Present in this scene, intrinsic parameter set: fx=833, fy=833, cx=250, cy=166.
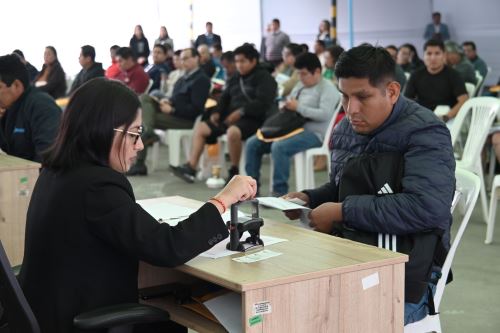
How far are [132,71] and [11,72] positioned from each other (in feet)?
15.6

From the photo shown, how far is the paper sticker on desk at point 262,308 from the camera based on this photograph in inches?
75.1

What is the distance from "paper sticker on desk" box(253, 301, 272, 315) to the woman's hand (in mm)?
368

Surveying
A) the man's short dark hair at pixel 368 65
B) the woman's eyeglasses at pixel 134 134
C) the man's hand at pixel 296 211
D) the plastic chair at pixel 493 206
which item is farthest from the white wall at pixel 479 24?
the woman's eyeglasses at pixel 134 134

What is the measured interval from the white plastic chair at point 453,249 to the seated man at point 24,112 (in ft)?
Result: 7.32

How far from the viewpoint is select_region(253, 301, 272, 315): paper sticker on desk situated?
191cm

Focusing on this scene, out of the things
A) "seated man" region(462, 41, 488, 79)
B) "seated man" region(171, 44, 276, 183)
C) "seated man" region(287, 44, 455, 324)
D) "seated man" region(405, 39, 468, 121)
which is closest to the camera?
"seated man" region(287, 44, 455, 324)

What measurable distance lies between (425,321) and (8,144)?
2783 mm

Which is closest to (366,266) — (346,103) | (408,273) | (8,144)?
(408,273)

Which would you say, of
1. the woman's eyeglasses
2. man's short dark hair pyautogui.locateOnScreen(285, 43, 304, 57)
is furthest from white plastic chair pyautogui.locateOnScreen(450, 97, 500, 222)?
man's short dark hair pyautogui.locateOnScreen(285, 43, 304, 57)

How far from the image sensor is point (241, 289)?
1.88 metres

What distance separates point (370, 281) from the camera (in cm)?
211

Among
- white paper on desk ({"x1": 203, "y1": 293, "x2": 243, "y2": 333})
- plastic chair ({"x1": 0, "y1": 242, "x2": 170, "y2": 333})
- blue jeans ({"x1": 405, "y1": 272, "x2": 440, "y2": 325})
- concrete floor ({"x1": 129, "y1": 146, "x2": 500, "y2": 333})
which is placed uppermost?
plastic chair ({"x1": 0, "y1": 242, "x2": 170, "y2": 333})

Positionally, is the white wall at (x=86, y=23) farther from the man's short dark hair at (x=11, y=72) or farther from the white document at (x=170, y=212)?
the white document at (x=170, y=212)

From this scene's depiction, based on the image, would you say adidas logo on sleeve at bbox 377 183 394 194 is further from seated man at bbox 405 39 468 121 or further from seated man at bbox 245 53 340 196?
seated man at bbox 405 39 468 121
